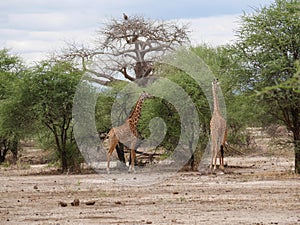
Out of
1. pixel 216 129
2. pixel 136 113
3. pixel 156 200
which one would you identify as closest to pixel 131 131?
pixel 136 113

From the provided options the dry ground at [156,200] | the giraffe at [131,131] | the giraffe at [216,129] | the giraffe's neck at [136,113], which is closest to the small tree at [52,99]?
the giraffe at [131,131]

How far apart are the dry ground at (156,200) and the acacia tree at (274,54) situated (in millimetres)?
1911

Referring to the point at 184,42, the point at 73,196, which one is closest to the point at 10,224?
the point at 73,196

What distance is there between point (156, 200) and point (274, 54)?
8232 mm

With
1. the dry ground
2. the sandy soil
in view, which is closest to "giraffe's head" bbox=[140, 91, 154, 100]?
the dry ground

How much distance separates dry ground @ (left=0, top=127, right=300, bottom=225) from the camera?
11641 mm

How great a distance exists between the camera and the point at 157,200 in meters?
14.8

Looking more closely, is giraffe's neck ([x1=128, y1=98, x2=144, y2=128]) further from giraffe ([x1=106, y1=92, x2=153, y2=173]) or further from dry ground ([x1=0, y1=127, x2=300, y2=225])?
dry ground ([x1=0, y1=127, x2=300, y2=225])

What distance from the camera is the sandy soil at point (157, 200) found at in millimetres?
11633

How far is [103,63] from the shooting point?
44.1m

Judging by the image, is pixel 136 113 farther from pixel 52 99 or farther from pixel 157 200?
pixel 157 200

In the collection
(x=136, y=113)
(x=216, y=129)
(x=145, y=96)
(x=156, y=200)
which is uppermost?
(x=145, y=96)

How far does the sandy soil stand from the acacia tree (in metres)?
1.95

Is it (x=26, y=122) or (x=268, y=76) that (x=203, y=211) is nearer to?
(x=268, y=76)
